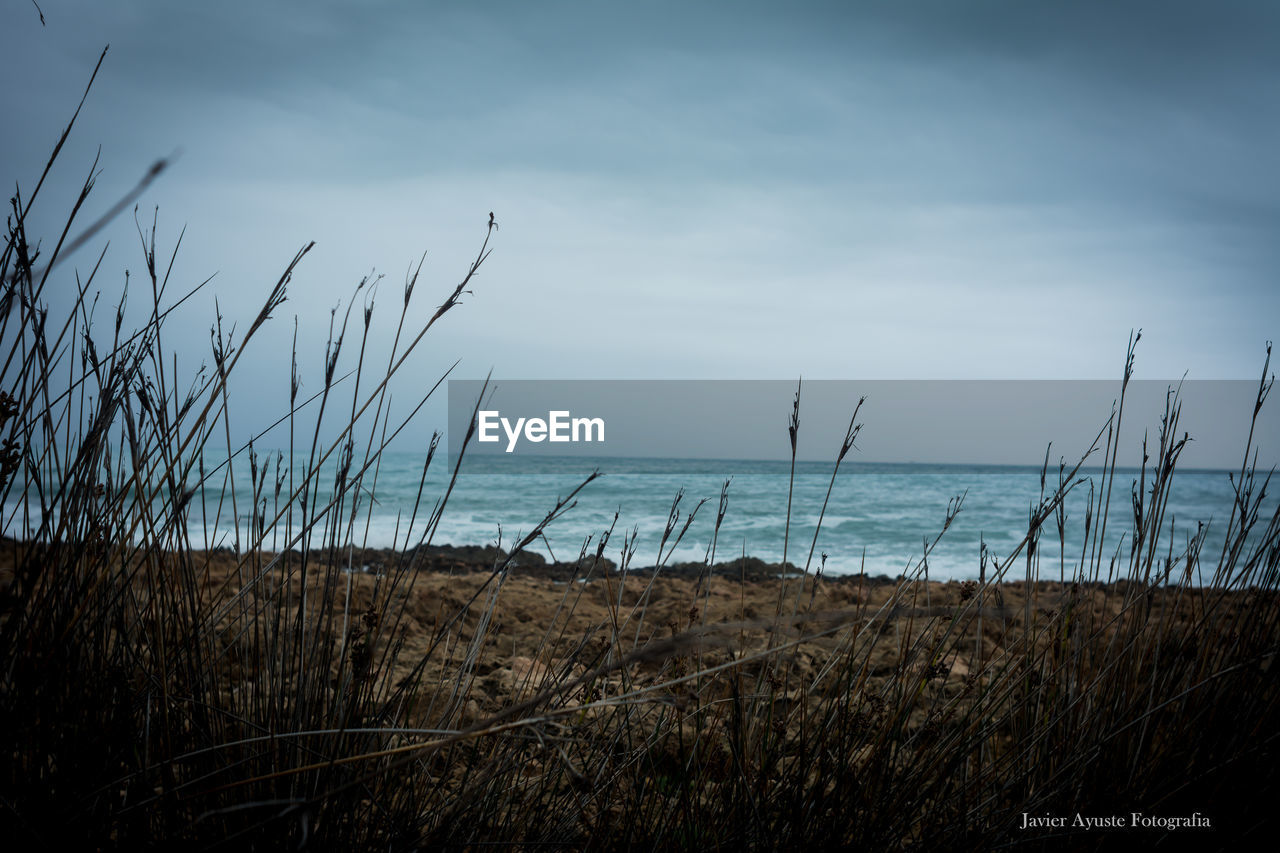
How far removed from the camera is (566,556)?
31.8 feet

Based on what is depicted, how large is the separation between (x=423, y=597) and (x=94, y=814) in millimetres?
3666

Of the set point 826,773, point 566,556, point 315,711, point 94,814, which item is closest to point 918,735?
point 826,773

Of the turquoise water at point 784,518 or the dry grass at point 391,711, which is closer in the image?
the dry grass at point 391,711

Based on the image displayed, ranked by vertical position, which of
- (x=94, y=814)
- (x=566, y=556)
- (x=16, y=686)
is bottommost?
(x=566, y=556)

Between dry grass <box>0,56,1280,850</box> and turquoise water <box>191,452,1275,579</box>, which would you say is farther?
turquoise water <box>191,452,1275,579</box>

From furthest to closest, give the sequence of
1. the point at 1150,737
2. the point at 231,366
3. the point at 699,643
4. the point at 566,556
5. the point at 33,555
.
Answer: the point at 566,556
the point at 1150,737
the point at 231,366
the point at 33,555
the point at 699,643

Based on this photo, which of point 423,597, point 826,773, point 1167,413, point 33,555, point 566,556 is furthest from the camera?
point 566,556

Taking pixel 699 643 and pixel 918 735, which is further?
pixel 918 735

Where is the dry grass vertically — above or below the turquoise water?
above

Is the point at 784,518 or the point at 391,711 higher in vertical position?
the point at 391,711

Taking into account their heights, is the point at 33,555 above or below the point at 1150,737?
above

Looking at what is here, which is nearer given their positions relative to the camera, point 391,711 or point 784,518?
point 391,711

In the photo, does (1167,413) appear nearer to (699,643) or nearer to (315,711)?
(699,643)

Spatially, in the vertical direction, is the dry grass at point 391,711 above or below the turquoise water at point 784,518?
above
